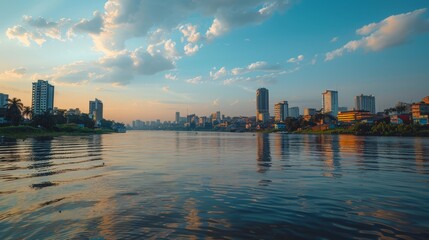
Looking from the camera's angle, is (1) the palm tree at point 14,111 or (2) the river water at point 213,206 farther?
(1) the palm tree at point 14,111

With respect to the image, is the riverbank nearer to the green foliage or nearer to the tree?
the green foliage

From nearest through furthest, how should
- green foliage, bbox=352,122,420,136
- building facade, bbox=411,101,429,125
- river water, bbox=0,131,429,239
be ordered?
river water, bbox=0,131,429,239 → green foliage, bbox=352,122,420,136 → building facade, bbox=411,101,429,125

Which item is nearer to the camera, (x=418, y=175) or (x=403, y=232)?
(x=403, y=232)

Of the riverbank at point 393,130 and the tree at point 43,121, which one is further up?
the tree at point 43,121

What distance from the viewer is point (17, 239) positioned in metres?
9.64

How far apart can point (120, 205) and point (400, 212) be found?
13.9 meters

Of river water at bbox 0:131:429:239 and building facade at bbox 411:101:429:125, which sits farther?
building facade at bbox 411:101:429:125

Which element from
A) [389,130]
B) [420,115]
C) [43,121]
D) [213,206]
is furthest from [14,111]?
[420,115]

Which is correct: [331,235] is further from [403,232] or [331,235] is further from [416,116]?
[416,116]

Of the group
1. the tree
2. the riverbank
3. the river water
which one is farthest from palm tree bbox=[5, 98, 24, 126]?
the riverbank

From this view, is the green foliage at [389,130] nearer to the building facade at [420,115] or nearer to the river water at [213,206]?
the building facade at [420,115]

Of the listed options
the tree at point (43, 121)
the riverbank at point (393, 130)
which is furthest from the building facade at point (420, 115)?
the tree at point (43, 121)

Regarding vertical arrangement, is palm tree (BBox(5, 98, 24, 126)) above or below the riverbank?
above

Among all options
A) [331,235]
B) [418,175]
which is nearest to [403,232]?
[331,235]
